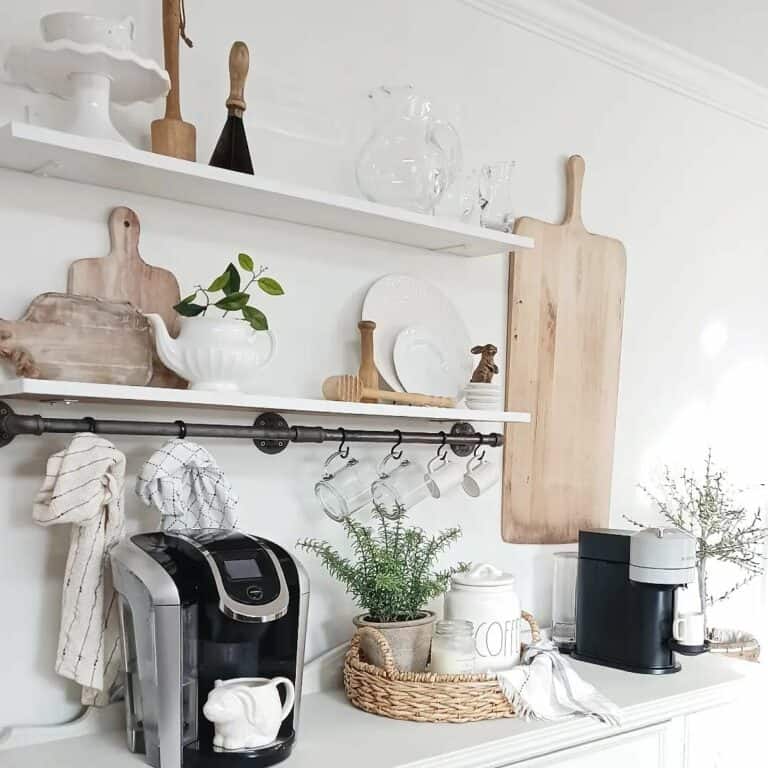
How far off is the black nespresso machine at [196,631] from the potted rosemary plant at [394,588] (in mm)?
293

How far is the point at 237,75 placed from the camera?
1.81 meters

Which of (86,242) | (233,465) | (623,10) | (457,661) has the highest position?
(623,10)

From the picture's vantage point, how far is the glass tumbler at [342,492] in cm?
200

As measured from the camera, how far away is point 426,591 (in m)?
1.95

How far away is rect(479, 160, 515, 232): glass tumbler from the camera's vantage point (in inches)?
86.1

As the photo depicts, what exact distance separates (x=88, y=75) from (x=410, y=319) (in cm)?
89

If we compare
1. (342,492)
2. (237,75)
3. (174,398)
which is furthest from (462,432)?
(237,75)

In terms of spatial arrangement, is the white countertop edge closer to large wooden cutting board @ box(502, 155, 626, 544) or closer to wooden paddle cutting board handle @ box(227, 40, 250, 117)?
large wooden cutting board @ box(502, 155, 626, 544)

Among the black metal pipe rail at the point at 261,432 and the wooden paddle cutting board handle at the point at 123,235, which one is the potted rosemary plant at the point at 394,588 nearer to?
the black metal pipe rail at the point at 261,432

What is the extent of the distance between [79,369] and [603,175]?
1604mm

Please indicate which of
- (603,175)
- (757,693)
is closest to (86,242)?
(603,175)

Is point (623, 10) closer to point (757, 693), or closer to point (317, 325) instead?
point (317, 325)

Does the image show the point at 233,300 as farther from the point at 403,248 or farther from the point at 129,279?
the point at 403,248

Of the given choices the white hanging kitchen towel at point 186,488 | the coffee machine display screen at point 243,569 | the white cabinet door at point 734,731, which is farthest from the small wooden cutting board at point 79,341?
the white cabinet door at point 734,731
